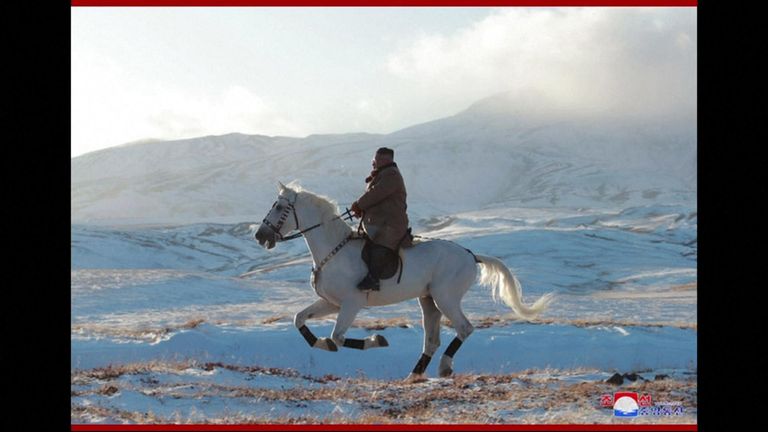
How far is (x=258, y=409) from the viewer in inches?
399

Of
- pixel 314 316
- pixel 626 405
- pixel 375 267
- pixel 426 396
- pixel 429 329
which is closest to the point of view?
pixel 626 405

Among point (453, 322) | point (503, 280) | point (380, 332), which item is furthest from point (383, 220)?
point (380, 332)

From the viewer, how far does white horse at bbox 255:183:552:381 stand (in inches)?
497

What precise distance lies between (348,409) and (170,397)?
6.98 feet

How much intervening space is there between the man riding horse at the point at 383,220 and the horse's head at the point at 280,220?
0.91m

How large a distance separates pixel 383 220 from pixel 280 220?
1486 mm

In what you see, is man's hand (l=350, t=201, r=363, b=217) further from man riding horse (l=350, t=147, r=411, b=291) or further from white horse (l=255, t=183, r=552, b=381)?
white horse (l=255, t=183, r=552, b=381)

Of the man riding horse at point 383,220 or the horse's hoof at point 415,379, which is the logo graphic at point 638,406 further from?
the man riding horse at point 383,220

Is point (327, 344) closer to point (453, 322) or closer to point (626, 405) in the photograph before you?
point (453, 322)

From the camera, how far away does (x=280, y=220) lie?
Result: 1269cm

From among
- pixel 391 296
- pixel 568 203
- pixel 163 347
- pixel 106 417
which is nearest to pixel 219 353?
pixel 163 347

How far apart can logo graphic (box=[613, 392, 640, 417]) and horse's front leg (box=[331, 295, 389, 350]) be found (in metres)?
3.67

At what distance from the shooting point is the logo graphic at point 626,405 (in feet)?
31.7

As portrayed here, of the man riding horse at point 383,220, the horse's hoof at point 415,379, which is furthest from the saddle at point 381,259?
the horse's hoof at point 415,379
